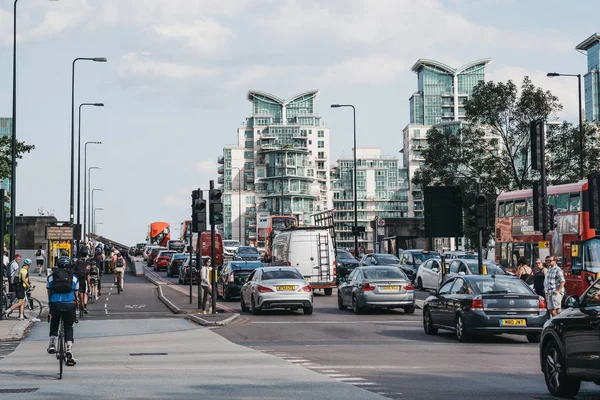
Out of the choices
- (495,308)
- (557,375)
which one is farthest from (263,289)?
(557,375)

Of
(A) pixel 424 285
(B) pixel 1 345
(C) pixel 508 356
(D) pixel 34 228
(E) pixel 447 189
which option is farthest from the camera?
(D) pixel 34 228

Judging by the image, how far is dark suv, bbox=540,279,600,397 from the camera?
11.4 meters

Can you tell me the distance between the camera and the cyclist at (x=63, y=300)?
16109 mm

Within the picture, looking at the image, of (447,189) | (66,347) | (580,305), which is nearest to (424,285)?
(447,189)

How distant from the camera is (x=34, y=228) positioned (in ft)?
267

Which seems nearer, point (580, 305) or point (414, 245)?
point (580, 305)

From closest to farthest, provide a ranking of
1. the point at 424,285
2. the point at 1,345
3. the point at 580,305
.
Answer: the point at 580,305
the point at 1,345
the point at 424,285

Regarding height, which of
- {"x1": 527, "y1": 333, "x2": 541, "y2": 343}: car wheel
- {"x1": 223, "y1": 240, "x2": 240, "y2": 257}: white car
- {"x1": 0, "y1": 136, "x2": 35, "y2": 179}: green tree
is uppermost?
{"x1": 0, "y1": 136, "x2": 35, "y2": 179}: green tree

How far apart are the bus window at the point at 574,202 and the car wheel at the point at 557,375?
889 inches

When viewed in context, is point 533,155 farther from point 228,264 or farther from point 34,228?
point 34,228

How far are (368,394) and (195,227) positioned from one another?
20.0 metres

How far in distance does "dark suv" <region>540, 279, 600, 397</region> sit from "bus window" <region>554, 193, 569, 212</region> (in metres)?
23.6

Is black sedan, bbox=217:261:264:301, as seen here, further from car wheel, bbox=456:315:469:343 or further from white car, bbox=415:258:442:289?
car wheel, bbox=456:315:469:343

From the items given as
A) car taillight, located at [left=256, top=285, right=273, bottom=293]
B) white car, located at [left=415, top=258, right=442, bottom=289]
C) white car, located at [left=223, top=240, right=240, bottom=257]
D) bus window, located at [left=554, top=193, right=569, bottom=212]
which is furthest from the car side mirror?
white car, located at [left=223, top=240, right=240, bottom=257]
